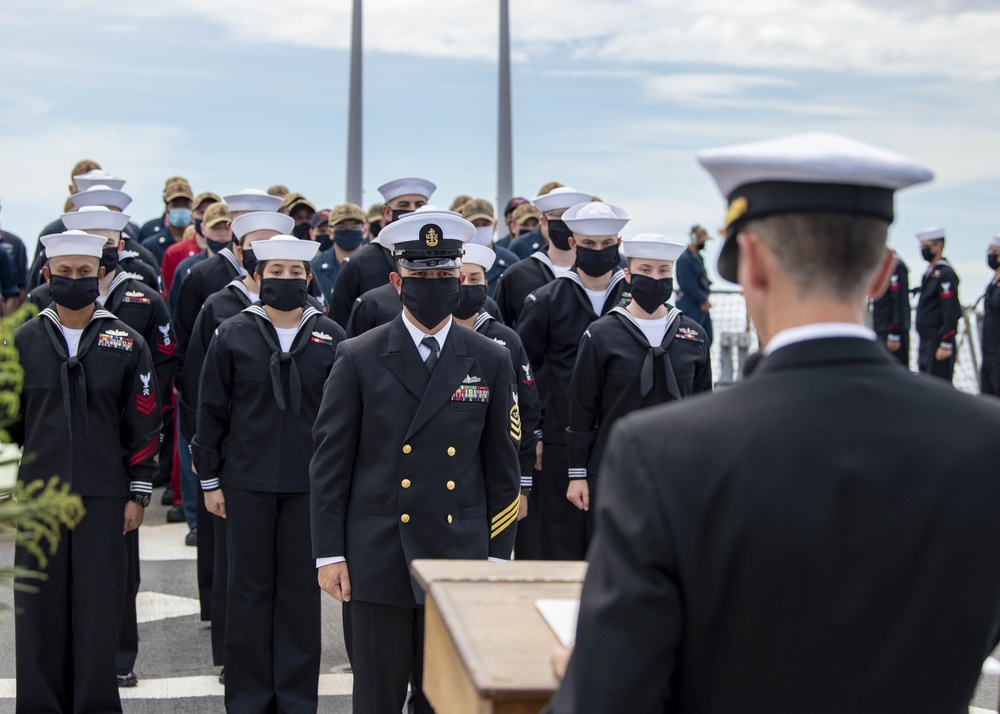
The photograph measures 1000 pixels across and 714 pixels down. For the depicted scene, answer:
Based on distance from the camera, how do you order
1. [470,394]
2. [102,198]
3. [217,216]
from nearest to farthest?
[470,394] → [217,216] → [102,198]

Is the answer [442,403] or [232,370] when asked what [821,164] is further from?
[232,370]

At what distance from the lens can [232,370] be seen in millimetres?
5988

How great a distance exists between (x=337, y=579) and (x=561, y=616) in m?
2.50

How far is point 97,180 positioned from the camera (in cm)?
1093

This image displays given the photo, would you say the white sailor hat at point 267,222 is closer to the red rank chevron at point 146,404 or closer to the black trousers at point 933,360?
the red rank chevron at point 146,404

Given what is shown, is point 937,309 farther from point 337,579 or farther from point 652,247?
point 337,579

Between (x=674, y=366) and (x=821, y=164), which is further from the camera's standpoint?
(x=674, y=366)

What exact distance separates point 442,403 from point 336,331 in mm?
1766

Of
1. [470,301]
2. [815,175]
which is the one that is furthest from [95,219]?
[815,175]

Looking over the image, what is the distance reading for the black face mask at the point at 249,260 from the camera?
696cm

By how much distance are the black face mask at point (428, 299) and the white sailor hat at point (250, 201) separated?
4.38 metres

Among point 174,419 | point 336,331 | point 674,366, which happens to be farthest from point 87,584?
point 174,419

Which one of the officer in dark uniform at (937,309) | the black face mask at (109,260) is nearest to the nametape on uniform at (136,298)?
the black face mask at (109,260)

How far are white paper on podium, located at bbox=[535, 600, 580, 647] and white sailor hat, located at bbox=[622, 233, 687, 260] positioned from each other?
471 centimetres
